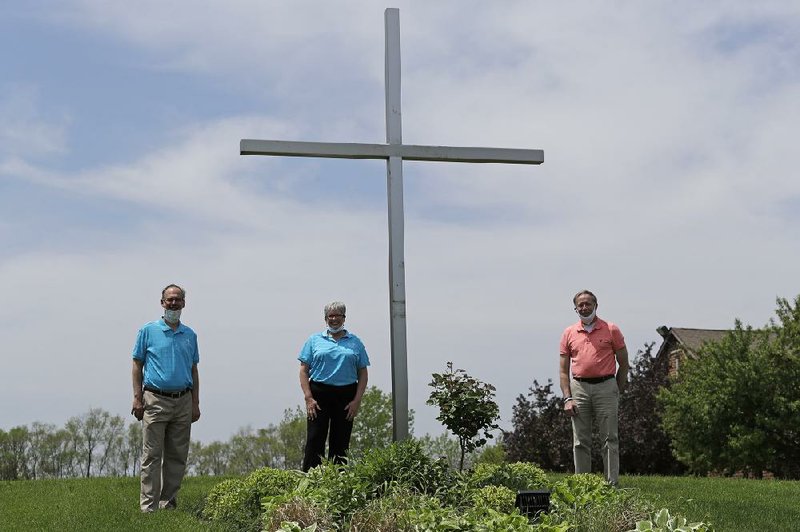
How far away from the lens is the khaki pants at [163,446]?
8.50 meters

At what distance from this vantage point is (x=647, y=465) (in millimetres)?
24406

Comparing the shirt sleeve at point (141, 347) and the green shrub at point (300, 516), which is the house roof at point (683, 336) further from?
the green shrub at point (300, 516)

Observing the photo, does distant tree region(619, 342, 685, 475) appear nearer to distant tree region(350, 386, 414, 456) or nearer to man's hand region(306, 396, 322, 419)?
distant tree region(350, 386, 414, 456)

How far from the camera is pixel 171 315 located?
870 centimetres

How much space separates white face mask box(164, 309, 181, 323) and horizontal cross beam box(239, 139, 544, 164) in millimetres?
1711

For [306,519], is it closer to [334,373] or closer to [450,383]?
[334,373]

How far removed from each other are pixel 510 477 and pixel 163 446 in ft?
11.1

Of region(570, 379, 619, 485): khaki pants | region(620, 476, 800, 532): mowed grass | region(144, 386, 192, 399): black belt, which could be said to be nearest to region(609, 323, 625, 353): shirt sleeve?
region(570, 379, 619, 485): khaki pants

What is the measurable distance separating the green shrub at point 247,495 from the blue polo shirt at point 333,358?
986 mm

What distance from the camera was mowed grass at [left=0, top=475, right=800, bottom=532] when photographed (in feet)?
25.7

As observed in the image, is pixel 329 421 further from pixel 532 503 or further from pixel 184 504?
pixel 532 503

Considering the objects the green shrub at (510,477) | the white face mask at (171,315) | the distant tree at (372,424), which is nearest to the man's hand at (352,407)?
the green shrub at (510,477)

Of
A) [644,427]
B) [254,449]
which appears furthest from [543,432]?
[254,449]

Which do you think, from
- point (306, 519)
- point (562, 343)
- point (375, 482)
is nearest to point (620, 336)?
point (562, 343)
